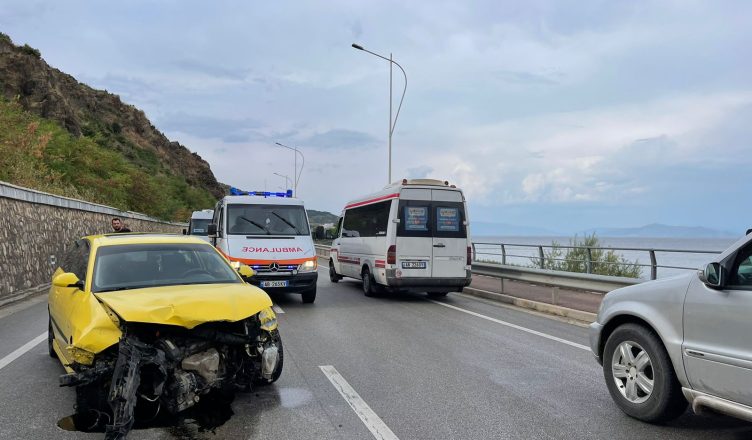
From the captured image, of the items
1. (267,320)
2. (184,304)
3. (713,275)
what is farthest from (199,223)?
(713,275)

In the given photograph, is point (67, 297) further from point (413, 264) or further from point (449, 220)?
→ point (449, 220)

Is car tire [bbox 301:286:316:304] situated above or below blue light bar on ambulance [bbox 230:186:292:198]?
below

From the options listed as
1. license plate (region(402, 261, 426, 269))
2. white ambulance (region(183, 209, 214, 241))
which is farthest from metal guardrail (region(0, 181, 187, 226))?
license plate (region(402, 261, 426, 269))

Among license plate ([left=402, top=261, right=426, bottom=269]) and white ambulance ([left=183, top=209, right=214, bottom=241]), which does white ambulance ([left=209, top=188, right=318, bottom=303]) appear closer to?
license plate ([left=402, top=261, right=426, bottom=269])

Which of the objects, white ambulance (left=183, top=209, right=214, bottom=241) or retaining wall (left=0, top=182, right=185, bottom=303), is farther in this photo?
→ white ambulance (left=183, top=209, right=214, bottom=241)

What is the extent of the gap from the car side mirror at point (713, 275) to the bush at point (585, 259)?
1096 centimetres

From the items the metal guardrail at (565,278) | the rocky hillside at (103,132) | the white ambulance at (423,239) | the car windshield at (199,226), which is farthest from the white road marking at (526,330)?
the rocky hillside at (103,132)

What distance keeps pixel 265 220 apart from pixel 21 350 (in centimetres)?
602

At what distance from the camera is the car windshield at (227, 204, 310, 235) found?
40.9 feet

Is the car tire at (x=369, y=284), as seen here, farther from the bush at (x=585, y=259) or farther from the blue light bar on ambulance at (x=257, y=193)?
the bush at (x=585, y=259)

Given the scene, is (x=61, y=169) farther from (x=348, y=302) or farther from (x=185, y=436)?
(x=185, y=436)

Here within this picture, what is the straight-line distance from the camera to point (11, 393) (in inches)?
211

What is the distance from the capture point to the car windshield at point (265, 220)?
491 inches

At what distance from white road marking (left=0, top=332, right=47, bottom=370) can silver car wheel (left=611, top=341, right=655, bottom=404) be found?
649cm
